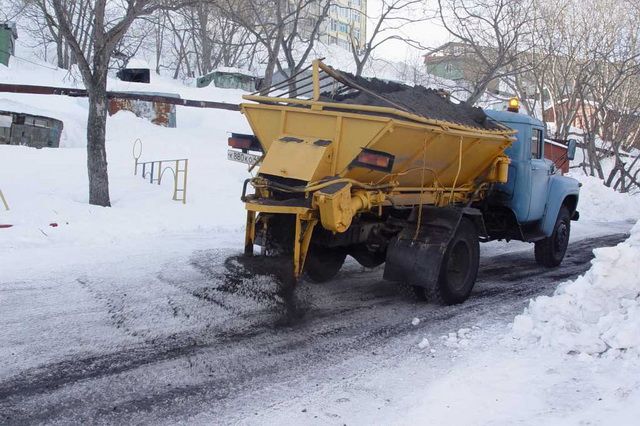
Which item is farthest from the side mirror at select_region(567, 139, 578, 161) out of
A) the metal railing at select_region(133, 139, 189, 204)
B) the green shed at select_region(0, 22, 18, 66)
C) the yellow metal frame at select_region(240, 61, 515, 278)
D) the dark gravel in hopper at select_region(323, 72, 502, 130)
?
the green shed at select_region(0, 22, 18, 66)

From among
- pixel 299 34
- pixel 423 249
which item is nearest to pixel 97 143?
pixel 423 249

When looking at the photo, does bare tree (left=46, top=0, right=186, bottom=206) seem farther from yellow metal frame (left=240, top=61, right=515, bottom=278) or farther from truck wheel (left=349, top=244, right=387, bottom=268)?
truck wheel (left=349, top=244, right=387, bottom=268)

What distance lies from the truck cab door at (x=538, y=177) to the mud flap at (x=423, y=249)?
7.54 ft

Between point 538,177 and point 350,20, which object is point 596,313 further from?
point 350,20

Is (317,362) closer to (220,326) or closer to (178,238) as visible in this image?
(220,326)

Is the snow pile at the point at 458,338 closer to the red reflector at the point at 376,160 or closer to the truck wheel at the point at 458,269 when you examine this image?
the truck wheel at the point at 458,269

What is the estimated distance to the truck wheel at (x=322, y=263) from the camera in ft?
22.5

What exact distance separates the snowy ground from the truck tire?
0.62 ft

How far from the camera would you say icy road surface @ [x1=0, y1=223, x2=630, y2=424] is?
155 inches

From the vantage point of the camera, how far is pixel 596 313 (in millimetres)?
4875

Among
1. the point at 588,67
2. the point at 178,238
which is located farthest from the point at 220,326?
the point at 588,67

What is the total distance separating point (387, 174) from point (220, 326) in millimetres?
2140

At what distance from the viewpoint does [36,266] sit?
7289mm

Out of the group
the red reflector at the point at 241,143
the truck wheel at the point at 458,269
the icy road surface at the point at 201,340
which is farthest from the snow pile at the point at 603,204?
the red reflector at the point at 241,143
